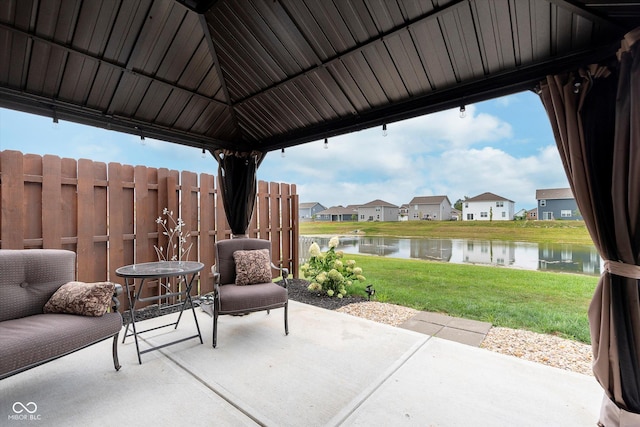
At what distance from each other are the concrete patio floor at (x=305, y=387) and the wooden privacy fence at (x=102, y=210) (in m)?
1.33

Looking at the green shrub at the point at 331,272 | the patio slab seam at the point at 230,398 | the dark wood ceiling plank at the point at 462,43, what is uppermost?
the dark wood ceiling plank at the point at 462,43

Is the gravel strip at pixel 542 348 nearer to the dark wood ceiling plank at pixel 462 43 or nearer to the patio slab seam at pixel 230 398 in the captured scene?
the patio slab seam at pixel 230 398

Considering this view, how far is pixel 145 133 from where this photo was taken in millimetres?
3633

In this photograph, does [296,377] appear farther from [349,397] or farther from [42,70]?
[42,70]

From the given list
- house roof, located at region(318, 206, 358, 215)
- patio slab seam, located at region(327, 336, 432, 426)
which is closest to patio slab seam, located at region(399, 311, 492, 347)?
patio slab seam, located at region(327, 336, 432, 426)

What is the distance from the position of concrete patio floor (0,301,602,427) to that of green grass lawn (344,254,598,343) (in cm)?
112

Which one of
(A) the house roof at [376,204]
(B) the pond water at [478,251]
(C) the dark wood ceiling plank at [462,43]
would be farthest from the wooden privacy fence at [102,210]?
(A) the house roof at [376,204]

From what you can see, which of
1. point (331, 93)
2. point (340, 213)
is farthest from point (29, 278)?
point (340, 213)

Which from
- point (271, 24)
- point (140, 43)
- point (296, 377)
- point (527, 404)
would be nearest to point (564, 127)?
point (527, 404)

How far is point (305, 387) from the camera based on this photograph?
2045 mm

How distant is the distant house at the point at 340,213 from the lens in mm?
9773

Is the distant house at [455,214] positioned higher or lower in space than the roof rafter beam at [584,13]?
lower

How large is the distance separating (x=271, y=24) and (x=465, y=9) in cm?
155

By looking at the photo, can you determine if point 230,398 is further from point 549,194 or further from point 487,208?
point 487,208
